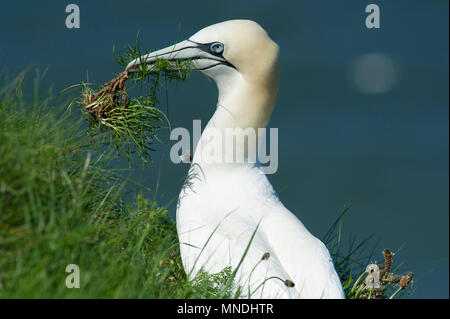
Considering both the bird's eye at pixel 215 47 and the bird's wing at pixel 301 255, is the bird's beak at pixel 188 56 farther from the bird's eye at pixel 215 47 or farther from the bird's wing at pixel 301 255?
the bird's wing at pixel 301 255

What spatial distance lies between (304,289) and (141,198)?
1.98 meters

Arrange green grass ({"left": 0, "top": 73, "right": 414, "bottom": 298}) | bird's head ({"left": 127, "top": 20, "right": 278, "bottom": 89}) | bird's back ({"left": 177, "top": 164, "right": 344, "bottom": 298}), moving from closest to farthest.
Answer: green grass ({"left": 0, "top": 73, "right": 414, "bottom": 298})
bird's back ({"left": 177, "top": 164, "right": 344, "bottom": 298})
bird's head ({"left": 127, "top": 20, "right": 278, "bottom": 89})

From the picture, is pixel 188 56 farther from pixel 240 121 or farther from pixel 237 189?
pixel 237 189

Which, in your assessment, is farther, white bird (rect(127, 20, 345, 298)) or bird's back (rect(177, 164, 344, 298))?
white bird (rect(127, 20, 345, 298))

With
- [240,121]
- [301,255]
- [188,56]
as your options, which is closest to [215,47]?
[188,56]

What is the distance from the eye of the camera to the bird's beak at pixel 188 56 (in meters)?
6.57

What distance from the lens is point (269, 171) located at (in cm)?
694

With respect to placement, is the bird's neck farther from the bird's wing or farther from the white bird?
the bird's wing

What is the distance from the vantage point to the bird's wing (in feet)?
18.5

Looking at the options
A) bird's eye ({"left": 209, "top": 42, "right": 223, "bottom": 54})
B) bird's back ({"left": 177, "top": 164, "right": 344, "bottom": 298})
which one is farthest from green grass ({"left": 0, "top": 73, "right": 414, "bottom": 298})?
bird's eye ({"left": 209, "top": 42, "right": 223, "bottom": 54})

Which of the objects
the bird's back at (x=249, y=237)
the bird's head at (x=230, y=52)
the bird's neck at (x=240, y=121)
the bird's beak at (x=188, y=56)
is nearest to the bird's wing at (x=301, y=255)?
the bird's back at (x=249, y=237)

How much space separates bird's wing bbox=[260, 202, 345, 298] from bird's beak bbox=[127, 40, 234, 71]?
1.47 m

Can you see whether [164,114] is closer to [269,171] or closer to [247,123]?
[247,123]

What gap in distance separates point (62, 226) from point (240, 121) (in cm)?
242
